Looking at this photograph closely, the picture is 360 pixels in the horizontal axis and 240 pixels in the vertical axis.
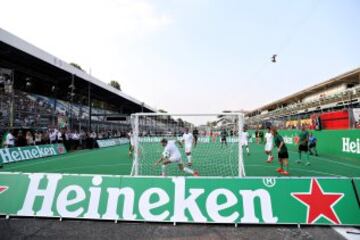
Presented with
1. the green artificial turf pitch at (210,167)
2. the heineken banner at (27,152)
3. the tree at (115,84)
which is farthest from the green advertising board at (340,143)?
the tree at (115,84)

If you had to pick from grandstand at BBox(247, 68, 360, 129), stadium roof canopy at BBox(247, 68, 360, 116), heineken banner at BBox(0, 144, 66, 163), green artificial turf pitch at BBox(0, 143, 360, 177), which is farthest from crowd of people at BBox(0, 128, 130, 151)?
stadium roof canopy at BBox(247, 68, 360, 116)

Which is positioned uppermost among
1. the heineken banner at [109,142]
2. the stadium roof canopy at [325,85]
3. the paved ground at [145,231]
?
the stadium roof canopy at [325,85]

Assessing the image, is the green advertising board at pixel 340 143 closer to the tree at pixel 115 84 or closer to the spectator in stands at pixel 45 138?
the spectator in stands at pixel 45 138

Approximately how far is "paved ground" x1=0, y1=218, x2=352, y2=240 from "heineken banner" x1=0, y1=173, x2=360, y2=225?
13 cm

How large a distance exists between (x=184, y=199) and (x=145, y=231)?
934mm

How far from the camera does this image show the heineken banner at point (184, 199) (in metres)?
4.34

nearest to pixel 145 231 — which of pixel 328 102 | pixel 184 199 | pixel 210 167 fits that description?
pixel 184 199

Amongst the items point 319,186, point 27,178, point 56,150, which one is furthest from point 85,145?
point 319,186

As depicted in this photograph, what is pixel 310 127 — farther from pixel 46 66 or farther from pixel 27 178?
pixel 46 66

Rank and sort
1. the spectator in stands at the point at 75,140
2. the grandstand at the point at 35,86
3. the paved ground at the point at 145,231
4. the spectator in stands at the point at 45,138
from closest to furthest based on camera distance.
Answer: the paved ground at the point at 145,231 → the grandstand at the point at 35,86 → the spectator in stands at the point at 45,138 → the spectator in stands at the point at 75,140

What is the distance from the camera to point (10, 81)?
643 inches

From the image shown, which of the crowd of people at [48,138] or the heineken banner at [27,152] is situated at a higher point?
the crowd of people at [48,138]

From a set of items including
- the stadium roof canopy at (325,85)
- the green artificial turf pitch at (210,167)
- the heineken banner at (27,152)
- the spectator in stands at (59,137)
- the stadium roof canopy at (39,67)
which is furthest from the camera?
the stadium roof canopy at (325,85)

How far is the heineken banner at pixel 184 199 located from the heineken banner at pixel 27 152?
9696 millimetres
